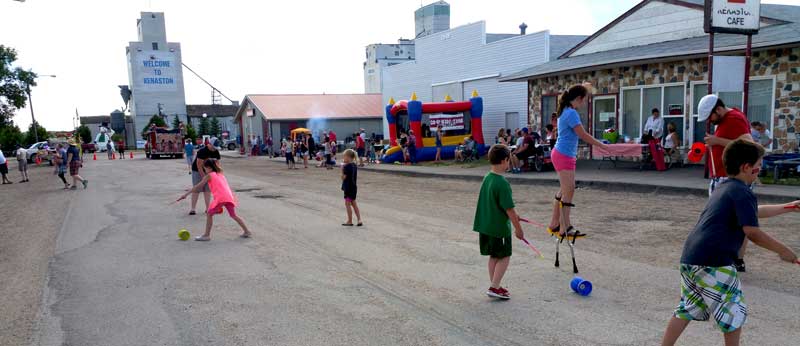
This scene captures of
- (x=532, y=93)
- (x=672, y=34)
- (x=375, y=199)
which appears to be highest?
(x=672, y=34)

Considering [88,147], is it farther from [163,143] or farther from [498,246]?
[498,246]

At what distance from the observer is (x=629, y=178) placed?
14531 mm

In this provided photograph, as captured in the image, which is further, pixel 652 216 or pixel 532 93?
pixel 532 93

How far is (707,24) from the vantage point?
41.2 feet

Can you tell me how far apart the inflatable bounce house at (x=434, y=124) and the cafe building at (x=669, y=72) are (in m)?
4.11

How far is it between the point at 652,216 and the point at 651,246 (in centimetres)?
256

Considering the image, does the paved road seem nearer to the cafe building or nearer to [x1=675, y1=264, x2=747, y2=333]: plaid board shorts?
[x1=675, y1=264, x2=747, y2=333]: plaid board shorts

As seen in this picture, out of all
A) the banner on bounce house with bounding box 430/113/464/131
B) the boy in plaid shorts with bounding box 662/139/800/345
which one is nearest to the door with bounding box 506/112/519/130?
the banner on bounce house with bounding box 430/113/464/131

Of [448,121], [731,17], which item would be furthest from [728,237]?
[448,121]

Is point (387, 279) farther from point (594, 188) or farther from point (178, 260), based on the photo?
point (594, 188)

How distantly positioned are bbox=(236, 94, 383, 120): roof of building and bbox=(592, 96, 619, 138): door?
96.1 ft

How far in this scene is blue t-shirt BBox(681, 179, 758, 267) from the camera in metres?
3.26

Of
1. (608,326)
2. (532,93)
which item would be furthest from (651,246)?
(532,93)

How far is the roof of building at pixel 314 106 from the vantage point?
45562mm
